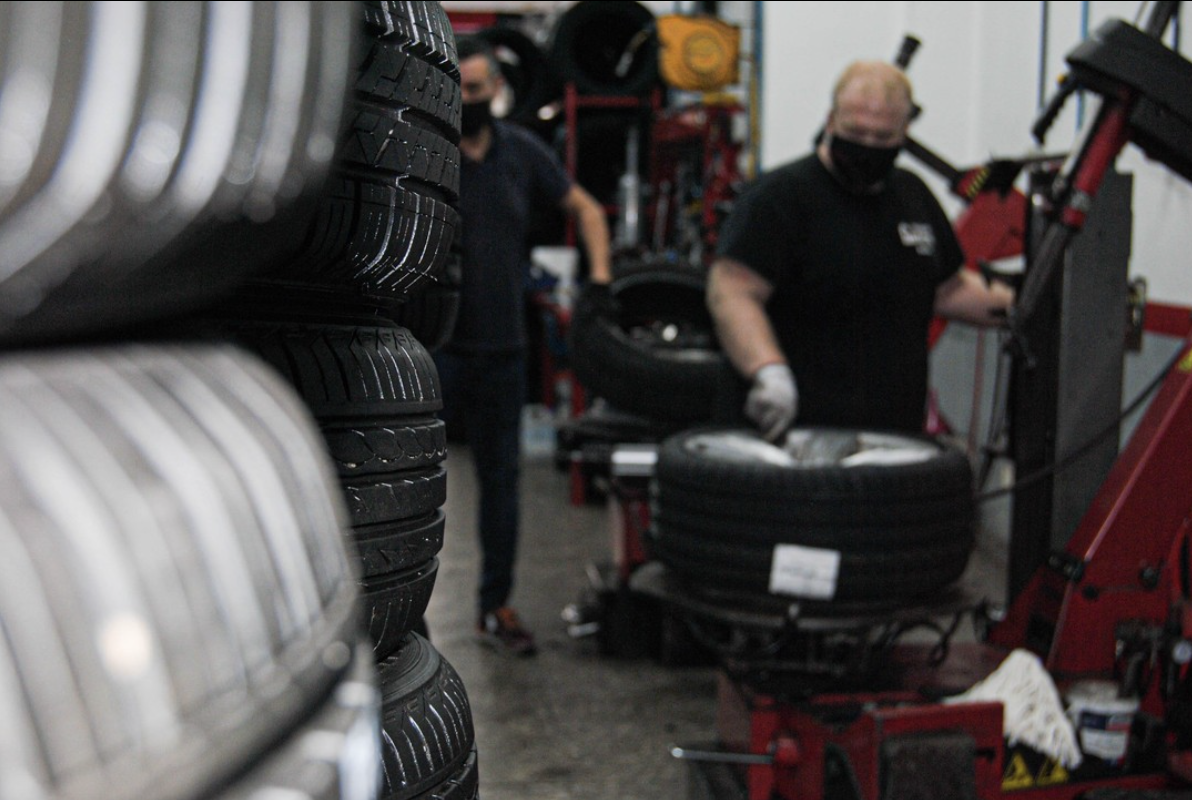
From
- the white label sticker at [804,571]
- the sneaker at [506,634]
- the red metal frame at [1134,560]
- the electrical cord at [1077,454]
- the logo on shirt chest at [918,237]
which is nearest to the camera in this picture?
the white label sticker at [804,571]

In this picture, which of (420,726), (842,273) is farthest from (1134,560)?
(420,726)

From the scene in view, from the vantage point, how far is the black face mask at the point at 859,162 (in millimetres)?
2572

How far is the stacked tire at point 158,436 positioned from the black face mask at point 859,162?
2.24 metres

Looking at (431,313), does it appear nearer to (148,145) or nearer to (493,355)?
(148,145)

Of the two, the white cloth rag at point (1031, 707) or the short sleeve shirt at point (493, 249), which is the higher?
the short sleeve shirt at point (493, 249)

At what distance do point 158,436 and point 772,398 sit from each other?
207 centimetres

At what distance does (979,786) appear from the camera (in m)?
1.90

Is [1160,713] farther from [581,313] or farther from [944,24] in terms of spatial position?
[944,24]

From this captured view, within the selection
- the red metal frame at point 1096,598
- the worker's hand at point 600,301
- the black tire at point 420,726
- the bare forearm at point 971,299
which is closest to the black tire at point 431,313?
the black tire at point 420,726

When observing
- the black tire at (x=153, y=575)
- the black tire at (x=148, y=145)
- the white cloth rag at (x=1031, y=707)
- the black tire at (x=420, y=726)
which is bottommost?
the white cloth rag at (x=1031, y=707)

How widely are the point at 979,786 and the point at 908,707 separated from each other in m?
0.19

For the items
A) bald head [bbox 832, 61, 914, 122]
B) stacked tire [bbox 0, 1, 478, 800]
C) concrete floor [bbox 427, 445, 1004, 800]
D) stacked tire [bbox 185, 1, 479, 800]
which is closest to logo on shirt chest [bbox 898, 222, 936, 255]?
bald head [bbox 832, 61, 914, 122]

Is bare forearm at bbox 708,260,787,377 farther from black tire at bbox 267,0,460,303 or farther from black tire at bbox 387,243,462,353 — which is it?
black tire at bbox 267,0,460,303

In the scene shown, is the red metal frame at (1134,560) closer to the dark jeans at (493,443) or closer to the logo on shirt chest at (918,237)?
the logo on shirt chest at (918,237)
